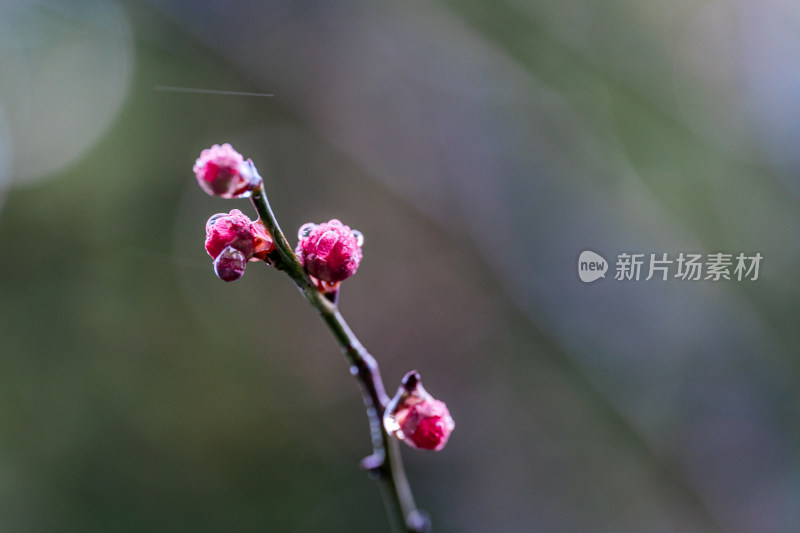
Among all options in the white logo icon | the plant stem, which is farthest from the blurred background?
the plant stem

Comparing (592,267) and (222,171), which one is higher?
(592,267)

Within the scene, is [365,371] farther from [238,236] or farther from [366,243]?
[366,243]

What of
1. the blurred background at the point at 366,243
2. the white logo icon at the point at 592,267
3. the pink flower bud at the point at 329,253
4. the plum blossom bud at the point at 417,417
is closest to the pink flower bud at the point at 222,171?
the pink flower bud at the point at 329,253

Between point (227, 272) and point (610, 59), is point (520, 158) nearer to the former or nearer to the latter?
point (610, 59)

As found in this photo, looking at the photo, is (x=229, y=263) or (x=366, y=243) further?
(x=366, y=243)

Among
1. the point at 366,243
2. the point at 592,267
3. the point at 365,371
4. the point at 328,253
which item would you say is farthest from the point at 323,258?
the point at 366,243

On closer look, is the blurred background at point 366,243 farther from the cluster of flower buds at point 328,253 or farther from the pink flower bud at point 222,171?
the pink flower bud at point 222,171
